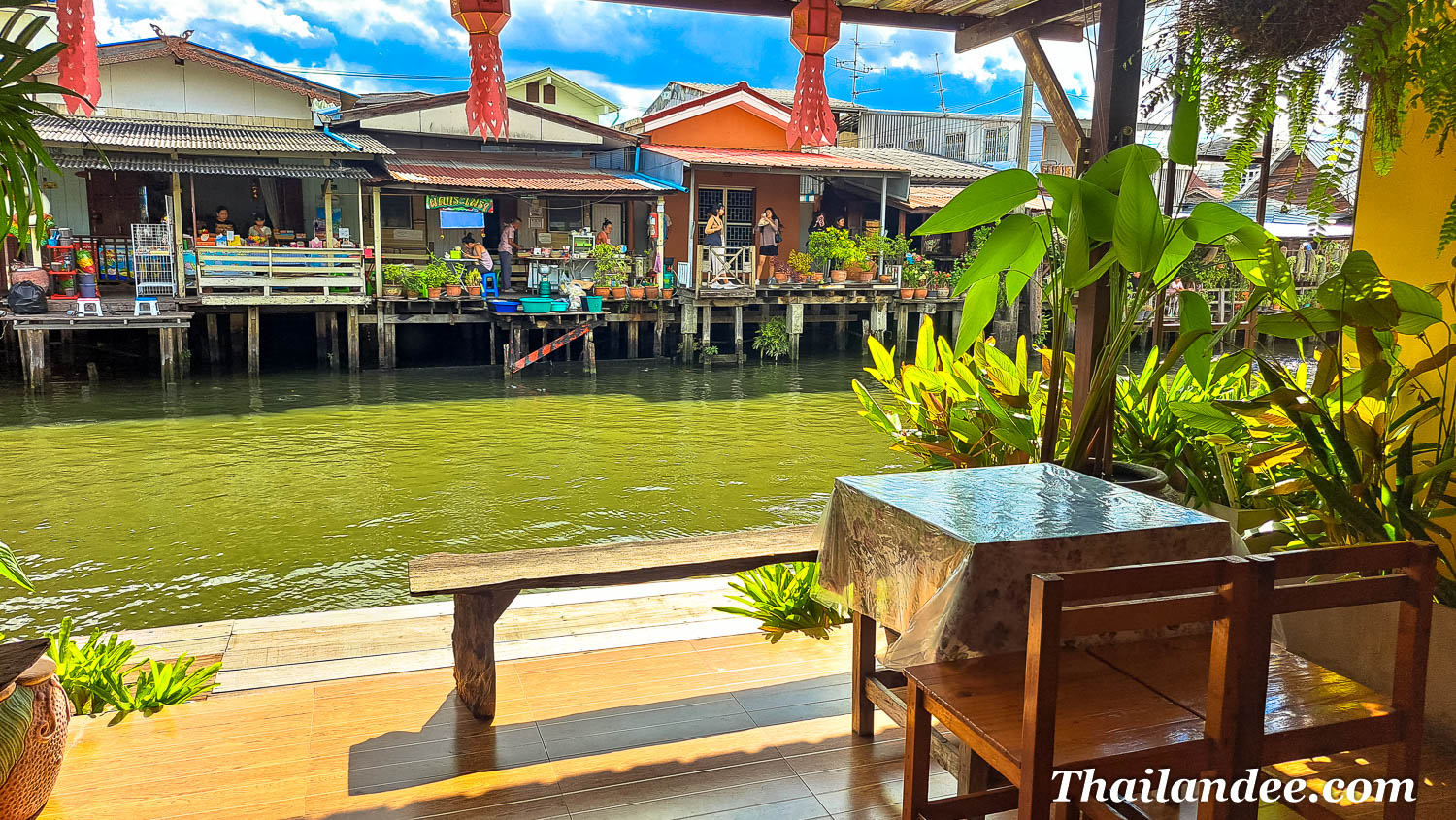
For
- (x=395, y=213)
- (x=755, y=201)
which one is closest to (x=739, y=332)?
(x=755, y=201)

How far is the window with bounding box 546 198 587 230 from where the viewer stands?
736 inches

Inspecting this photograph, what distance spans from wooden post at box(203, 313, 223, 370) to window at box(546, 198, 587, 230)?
5947mm

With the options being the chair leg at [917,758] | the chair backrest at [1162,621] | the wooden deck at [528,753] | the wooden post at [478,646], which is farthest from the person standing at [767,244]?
the chair backrest at [1162,621]

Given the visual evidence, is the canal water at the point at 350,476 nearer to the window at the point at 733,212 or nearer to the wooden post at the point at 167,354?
the wooden post at the point at 167,354

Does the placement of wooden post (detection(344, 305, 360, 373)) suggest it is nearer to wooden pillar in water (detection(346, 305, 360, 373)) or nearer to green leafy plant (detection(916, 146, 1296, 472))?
wooden pillar in water (detection(346, 305, 360, 373))

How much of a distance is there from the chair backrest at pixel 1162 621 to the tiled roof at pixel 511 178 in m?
15.2

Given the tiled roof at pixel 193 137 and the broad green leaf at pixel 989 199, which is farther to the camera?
the tiled roof at pixel 193 137

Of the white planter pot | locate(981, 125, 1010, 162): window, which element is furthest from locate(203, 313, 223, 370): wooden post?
locate(981, 125, 1010, 162): window

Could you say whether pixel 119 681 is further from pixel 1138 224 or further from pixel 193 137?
pixel 193 137

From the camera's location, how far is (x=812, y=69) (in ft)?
15.2

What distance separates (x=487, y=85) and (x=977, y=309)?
2.22 metres

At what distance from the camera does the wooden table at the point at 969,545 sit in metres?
2.02

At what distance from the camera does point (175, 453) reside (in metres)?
9.97

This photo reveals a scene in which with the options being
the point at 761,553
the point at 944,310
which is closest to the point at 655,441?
the point at 761,553
